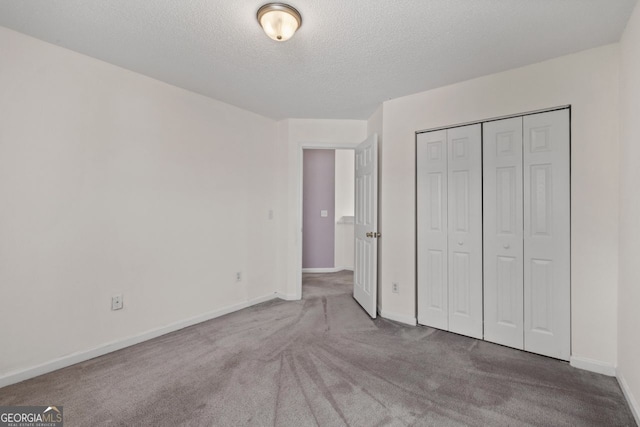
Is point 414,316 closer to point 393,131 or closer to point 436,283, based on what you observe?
point 436,283

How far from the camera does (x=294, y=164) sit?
3.87 meters

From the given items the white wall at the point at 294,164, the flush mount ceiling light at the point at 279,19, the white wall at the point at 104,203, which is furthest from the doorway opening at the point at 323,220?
the flush mount ceiling light at the point at 279,19

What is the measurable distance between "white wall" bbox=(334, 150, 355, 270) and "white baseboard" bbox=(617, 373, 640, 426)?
3995 mm

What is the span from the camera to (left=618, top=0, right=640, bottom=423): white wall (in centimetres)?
171

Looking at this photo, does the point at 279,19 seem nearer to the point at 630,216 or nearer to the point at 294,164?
the point at 294,164

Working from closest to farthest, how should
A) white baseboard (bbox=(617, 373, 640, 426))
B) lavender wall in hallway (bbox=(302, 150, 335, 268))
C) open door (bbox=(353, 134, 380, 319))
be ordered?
white baseboard (bbox=(617, 373, 640, 426)) → open door (bbox=(353, 134, 380, 319)) → lavender wall in hallway (bbox=(302, 150, 335, 268))

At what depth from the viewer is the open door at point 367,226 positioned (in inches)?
127

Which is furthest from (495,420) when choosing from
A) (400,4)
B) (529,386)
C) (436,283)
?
(400,4)

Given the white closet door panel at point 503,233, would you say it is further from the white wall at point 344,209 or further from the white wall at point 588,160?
the white wall at point 344,209

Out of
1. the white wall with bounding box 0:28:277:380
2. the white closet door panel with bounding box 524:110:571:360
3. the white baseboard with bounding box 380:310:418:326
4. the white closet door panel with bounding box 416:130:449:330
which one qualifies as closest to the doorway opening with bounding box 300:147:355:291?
the white wall with bounding box 0:28:277:380

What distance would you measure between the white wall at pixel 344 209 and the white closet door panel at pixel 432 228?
105 inches

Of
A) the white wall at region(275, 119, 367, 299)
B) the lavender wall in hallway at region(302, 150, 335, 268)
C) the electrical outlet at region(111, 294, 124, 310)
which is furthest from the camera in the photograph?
the lavender wall in hallway at region(302, 150, 335, 268)

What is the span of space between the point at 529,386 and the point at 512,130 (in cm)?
196

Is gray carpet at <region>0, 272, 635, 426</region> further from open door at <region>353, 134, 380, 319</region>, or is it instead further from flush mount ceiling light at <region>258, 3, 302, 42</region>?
flush mount ceiling light at <region>258, 3, 302, 42</region>
